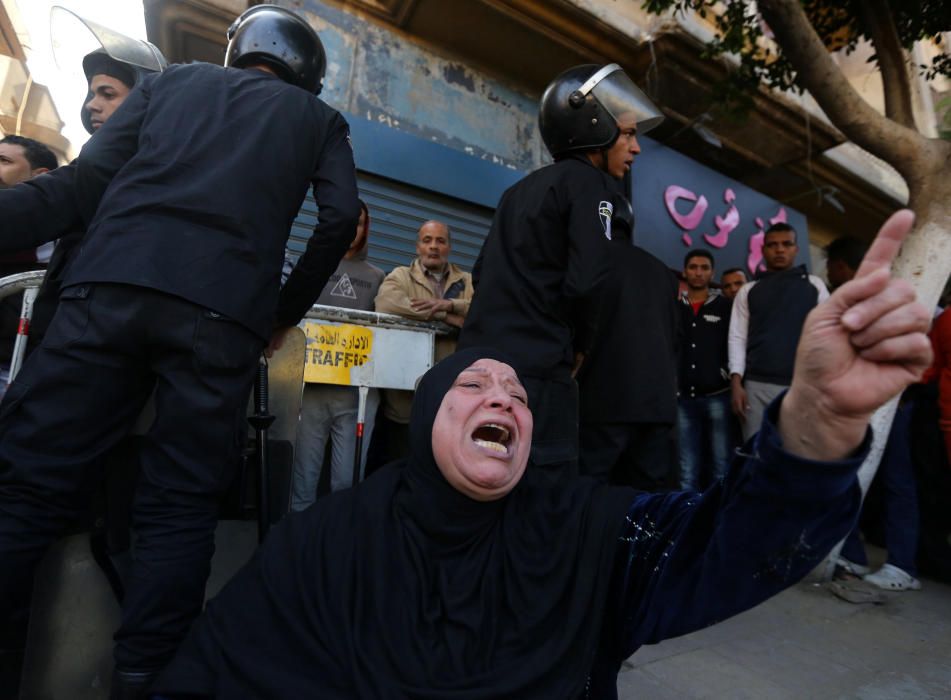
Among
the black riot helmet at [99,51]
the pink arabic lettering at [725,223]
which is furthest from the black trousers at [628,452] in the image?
the pink arabic lettering at [725,223]

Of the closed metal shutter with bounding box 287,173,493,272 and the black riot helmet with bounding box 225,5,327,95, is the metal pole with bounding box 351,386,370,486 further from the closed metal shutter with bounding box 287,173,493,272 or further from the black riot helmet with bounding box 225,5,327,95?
the closed metal shutter with bounding box 287,173,493,272

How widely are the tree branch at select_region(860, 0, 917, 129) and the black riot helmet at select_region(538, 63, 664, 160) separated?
8.62ft

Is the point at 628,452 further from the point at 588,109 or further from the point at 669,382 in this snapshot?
the point at 588,109

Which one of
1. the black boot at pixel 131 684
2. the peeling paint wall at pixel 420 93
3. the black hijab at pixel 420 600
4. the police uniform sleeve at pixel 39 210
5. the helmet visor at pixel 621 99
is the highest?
the peeling paint wall at pixel 420 93

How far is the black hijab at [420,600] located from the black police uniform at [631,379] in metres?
1.31

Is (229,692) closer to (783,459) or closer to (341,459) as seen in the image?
(783,459)

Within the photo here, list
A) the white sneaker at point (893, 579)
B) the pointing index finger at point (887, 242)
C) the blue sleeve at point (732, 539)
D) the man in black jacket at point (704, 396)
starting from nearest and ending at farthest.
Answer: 1. the pointing index finger at point (887, 242)
2. the blue sleeve at point (732, 539)
3. the white sneaker at point (893, 579)
4. the man in black jacket at point (704, 396)

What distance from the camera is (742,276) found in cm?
536

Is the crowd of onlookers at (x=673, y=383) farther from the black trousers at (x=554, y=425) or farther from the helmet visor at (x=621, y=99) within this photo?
the helmet visor at (x=621, y=99)

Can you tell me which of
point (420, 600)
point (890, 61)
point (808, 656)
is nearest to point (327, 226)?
point (420, 600)

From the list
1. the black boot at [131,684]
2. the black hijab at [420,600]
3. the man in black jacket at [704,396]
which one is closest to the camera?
the black hijab at [420,600]

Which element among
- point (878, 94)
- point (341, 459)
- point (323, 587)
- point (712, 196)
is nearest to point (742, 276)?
point (712, 196)

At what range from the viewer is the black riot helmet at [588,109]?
2768mm

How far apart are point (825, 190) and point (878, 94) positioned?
10.1 feet
